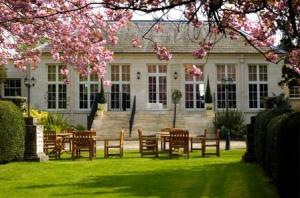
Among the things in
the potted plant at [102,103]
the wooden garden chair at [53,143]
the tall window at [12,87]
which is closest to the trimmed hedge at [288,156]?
the wooden garden chair at [53,143]

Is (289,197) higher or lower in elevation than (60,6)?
lower

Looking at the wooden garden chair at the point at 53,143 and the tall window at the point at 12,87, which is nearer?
the wooden garden chair at the point at 53,143

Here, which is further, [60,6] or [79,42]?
[79,42]

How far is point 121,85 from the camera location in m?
35.5

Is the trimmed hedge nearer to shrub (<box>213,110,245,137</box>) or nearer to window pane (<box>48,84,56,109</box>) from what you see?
shrub (<box>213,110,245,137</box>)

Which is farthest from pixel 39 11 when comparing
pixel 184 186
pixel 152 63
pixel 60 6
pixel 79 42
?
pixel 152 63

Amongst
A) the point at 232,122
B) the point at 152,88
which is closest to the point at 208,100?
the point at 232,122

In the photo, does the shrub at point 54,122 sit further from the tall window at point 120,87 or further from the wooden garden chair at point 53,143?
the wooden garden chair at point 53,143

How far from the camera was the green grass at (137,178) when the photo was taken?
1091 cm

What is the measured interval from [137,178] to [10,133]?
471 centimetres

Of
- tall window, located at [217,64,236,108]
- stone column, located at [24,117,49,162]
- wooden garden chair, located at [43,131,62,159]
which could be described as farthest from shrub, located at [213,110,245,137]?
stone column, located at [24,117,49,162]

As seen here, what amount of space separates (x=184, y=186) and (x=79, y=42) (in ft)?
12.6

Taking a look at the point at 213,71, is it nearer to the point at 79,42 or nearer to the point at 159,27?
the point at 79,42

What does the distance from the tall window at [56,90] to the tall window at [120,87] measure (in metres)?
2.96
